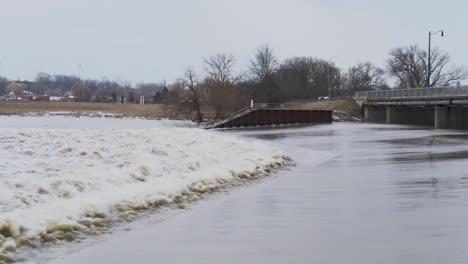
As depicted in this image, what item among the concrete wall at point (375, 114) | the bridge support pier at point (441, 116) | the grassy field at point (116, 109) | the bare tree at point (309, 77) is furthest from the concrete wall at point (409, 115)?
the bare tree at point (309, 77)

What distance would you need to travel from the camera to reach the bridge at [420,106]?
60.1 m

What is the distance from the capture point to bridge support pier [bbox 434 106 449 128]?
62469 millimetres

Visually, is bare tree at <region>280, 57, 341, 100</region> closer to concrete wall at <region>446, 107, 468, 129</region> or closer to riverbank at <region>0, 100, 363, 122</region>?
riverbank at <region>0, 100, 363, 122</region>

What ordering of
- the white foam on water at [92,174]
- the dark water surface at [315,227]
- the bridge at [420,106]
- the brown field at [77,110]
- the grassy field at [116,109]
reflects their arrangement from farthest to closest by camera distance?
the brown field at [77,110] → the grassy field at [116,109] → the bridge at [420,106] → the white foam on water at [92,174] → the dark water surface at [315,227]

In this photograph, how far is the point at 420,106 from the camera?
6894 centimetres

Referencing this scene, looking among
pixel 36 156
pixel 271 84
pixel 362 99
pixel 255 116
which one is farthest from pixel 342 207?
pixel 271 84

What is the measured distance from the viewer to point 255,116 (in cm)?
7681

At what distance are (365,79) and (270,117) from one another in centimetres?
8328

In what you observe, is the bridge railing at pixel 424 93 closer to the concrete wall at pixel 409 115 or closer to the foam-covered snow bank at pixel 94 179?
the concrete wall at pixel 409 115

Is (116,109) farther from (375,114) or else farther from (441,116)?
(441,116)

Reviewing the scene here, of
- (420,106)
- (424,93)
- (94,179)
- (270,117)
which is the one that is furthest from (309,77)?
(94,179)

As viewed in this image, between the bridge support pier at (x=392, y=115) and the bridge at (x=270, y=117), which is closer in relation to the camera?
the bridge at (x=270, y=117)

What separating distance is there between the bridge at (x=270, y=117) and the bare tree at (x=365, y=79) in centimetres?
7396

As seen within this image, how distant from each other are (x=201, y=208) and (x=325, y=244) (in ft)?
12.5
